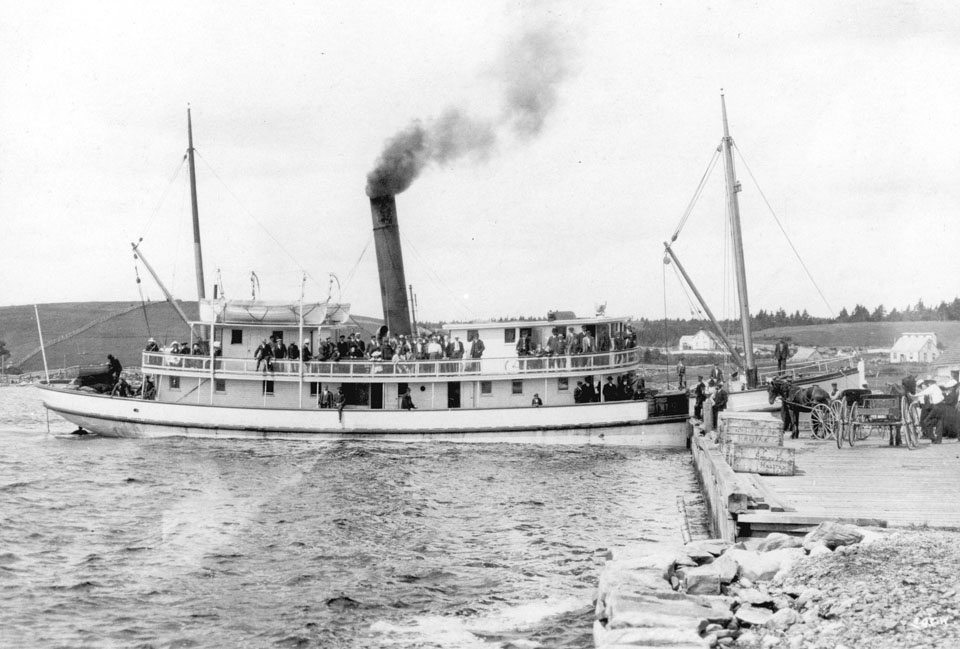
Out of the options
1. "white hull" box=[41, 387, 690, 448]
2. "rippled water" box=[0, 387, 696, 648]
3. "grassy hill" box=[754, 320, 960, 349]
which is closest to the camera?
"rippled water" box=[0, 387, 696, 648]

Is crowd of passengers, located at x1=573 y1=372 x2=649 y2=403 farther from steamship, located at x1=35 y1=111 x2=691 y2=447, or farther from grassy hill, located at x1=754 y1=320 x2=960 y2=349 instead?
grassy hill, located at x1=754 y1=320 x2=960 y2=349

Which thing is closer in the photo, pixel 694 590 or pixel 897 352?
pixel 694 590

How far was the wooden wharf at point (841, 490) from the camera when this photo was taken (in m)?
10.6

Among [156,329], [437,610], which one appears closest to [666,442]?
[437,610]

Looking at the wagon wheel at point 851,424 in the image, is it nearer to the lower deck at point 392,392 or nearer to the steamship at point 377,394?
the steamship at point 377,394

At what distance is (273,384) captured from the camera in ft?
92.7

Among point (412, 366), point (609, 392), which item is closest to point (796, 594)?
point (609, 392)

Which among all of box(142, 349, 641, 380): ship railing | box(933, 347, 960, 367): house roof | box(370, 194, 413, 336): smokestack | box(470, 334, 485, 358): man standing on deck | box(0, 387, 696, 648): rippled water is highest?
box(370, 194, 413, 336): smokestack

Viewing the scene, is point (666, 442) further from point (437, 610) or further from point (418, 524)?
point (437, 610)

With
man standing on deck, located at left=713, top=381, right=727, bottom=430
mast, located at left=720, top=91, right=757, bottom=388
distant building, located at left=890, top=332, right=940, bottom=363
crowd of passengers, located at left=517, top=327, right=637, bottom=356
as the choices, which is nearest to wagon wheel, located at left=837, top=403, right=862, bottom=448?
man standing on deck, located at left=713, top=381, right=727, bottom=430

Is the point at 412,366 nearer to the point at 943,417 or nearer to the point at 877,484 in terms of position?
the point at 943,417

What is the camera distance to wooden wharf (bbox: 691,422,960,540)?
34.7ft

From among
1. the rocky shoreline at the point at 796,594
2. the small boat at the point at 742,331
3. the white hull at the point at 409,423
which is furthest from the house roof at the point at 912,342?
the rocky shoreline at the point at 796,594

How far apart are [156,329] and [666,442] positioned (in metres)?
85.0
